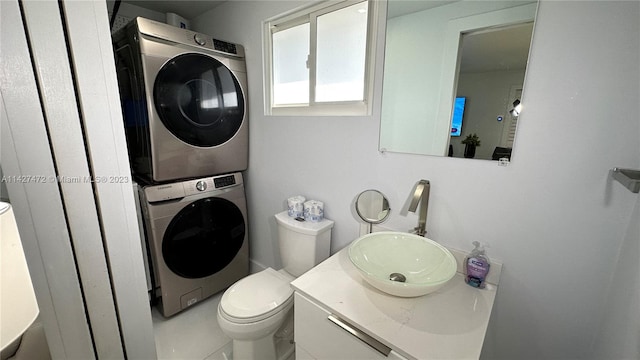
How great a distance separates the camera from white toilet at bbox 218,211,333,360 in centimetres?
135

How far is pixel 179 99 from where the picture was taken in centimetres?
168

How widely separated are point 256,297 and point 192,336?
0.75m

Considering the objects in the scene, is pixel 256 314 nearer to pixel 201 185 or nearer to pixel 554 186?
pixel 201 185

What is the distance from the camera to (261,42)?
1.85 metres

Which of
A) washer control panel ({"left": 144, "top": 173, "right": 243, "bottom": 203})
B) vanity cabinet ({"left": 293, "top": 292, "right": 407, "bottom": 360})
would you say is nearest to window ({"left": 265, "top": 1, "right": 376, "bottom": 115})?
washer control panel ({"left": 144, "top": 173, "right": 243, "bottom": 203})

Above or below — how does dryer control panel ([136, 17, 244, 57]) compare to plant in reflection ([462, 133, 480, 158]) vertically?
above

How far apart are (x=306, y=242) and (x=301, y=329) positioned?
1.79 feet

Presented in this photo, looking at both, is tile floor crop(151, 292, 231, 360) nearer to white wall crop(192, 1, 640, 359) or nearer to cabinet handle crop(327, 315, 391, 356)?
cabinet handle crop(327, 315, 391, 356)

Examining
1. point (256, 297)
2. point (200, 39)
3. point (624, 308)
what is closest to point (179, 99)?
point (200, 39)

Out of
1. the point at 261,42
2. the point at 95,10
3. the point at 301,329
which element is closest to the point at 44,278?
the point at 95,10

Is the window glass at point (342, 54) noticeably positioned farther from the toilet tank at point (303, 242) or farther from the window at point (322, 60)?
the toilet tank at point (303, 242)

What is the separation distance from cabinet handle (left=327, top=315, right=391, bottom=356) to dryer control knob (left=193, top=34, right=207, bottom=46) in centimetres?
182

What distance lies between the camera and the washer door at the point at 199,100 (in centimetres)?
162

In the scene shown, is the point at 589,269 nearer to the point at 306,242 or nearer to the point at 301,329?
the point at 301,329
